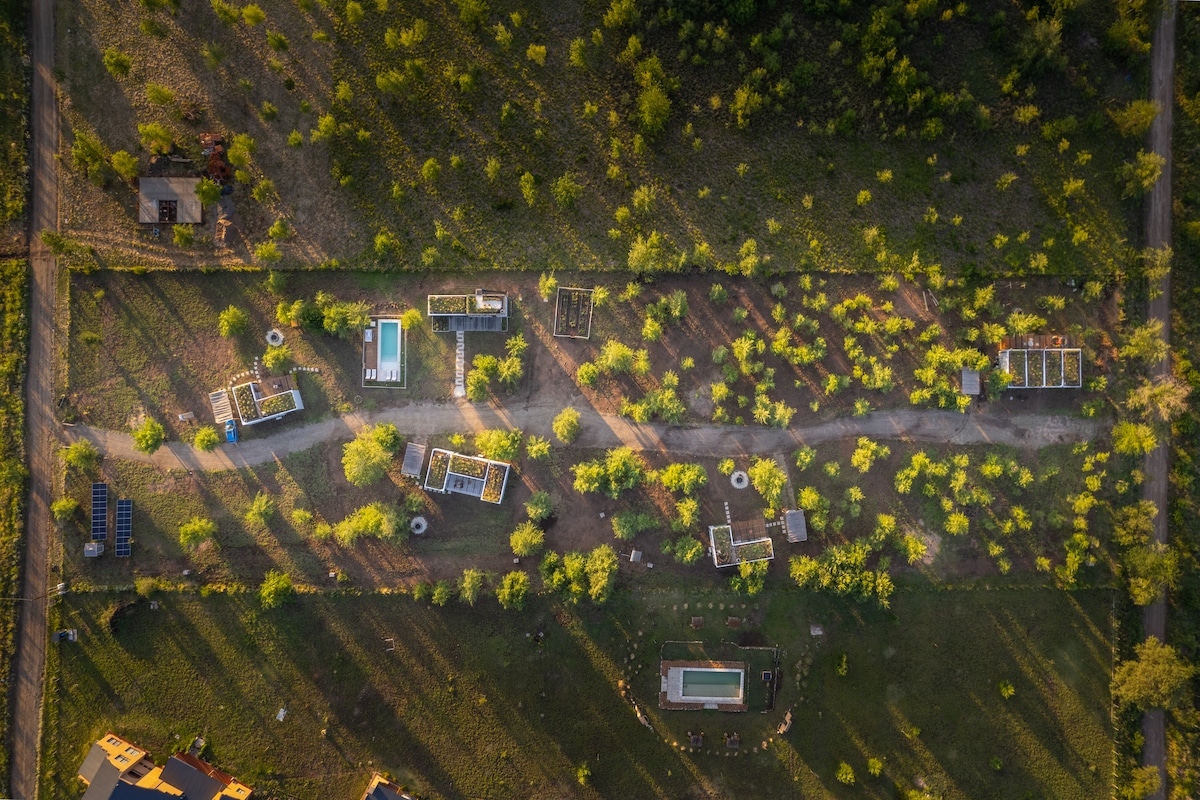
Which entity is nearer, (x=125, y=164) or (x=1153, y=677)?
(x=1153, y=677)

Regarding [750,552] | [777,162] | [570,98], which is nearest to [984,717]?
[750,552]

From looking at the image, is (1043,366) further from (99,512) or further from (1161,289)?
(99,512)

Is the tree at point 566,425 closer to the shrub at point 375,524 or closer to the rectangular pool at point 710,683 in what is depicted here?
the shrub at point 375,524

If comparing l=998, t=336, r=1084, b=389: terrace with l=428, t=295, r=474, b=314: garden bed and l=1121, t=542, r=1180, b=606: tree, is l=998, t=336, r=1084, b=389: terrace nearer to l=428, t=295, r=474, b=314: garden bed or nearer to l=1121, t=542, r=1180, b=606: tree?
l=1121, t=542, r=1180, b=606: tree

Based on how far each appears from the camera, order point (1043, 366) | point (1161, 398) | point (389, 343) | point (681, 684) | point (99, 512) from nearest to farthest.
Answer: point (1161, 398) < point (1043, 366) < point (99, 512) < point (389, 343) < point (681, 684)

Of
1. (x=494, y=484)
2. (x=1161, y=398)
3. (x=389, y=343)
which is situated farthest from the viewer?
(x=389, y=343)

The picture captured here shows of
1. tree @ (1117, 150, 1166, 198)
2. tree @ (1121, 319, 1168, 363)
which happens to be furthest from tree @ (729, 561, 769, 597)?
tree @ (1117, 150, 1166, 198)

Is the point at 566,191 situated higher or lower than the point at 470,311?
higher

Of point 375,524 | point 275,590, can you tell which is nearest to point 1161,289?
point 375,524
